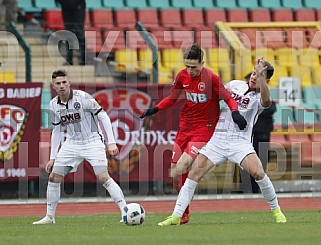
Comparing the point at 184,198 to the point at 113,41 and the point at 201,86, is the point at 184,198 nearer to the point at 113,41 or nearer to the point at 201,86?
the point at 201,86

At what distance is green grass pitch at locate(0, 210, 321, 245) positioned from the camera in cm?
938

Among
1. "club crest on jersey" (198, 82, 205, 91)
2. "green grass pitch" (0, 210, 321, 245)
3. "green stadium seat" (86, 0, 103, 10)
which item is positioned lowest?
"green grass pitch" (0, 210, 321, 245)

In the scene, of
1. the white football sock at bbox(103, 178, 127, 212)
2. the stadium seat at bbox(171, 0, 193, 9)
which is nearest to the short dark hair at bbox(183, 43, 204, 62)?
the white football sock at bbox(103, 178, 127, 212)

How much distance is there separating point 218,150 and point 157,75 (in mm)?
7407

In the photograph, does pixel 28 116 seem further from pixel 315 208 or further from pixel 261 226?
pixel 261 226

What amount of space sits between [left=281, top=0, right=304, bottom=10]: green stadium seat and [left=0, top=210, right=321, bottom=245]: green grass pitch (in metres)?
12.0

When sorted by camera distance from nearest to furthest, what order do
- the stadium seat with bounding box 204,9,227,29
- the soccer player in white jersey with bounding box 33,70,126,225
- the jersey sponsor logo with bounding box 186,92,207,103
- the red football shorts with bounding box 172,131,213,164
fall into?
1. the jersey sponsor logo with bounding box 186,92,207,103
2. the red football shorts with bounding box 172,131,213,164
3. the soccer player in white jersey with bounding box 33,70,126,225
4. the stadium seat with bounding box 204,9,227,29

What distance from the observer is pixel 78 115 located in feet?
40.9

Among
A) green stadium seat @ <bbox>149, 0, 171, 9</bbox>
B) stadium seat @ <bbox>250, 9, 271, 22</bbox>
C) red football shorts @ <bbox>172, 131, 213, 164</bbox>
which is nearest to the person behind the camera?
red football shorts @ <bbox>172, 131, 213, 164</bbox>

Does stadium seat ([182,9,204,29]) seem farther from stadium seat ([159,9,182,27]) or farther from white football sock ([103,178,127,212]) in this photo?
white football sock ([103,178,127,212])

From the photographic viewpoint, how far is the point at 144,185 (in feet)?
60.5

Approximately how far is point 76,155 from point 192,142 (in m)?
1.54

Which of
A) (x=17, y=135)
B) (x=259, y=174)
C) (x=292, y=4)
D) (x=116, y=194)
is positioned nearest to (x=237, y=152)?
(x=259, y=174)

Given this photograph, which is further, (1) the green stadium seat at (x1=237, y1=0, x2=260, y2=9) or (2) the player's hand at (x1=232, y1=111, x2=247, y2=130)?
(1) the green stadium seat at (x1=237, y1=0, x2=260, y2=9)
